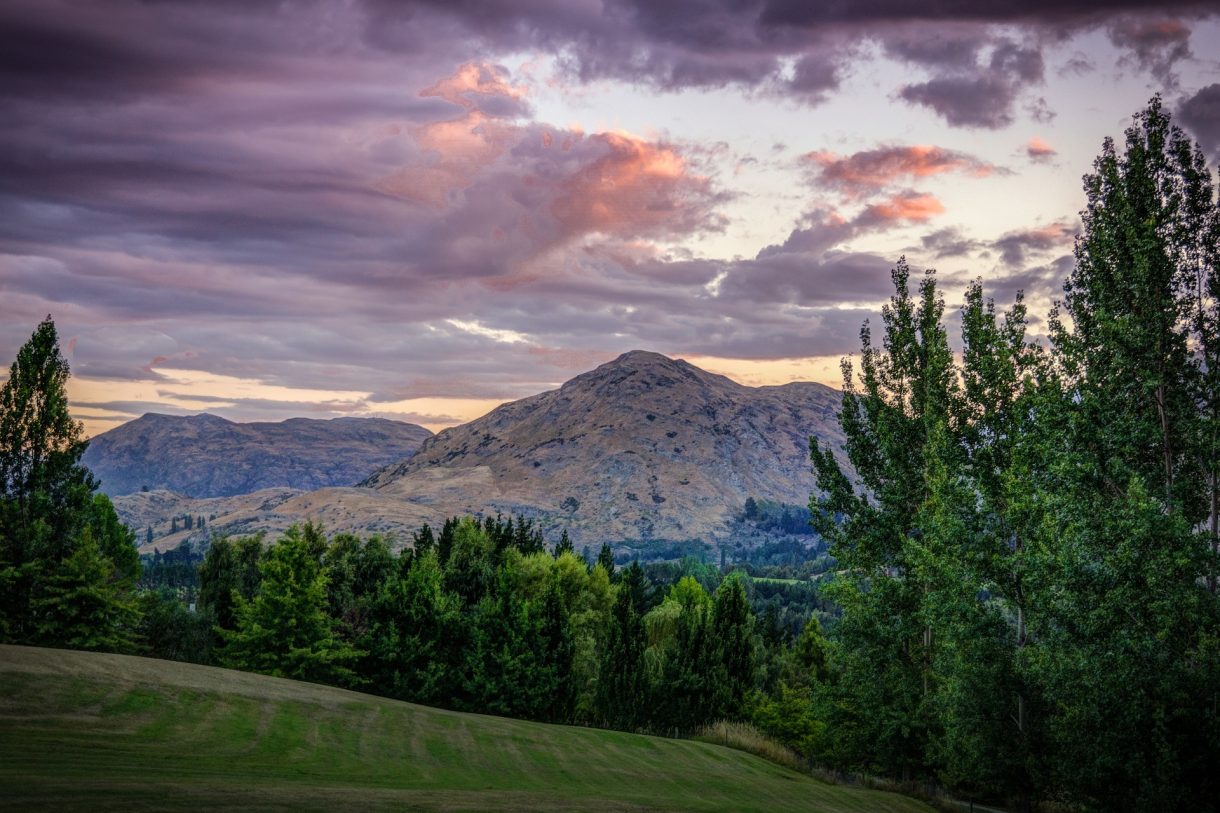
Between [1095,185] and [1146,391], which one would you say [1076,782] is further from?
[1095,185]

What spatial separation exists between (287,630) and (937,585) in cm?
5195

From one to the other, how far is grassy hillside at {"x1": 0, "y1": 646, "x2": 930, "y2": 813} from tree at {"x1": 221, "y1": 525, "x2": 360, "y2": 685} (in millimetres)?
15999

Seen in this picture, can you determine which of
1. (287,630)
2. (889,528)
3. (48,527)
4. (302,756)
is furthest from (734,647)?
(48,527)

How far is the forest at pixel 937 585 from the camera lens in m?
34.2

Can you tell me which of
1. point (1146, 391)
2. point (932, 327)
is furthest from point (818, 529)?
point (1146, 391)

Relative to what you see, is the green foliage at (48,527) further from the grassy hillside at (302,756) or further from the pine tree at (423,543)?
the pine tree at (423,543)

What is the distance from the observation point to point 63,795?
Result: 2008 cm

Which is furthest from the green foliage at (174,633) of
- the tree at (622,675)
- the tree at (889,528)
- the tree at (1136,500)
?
the tree at (1136,500)

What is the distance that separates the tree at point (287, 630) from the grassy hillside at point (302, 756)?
16.0m

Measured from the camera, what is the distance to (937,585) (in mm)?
50219

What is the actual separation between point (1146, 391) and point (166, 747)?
42817 mm

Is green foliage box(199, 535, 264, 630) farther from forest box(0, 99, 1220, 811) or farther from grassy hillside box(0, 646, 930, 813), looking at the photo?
grassy hillside box(0, 646, 930, 813)

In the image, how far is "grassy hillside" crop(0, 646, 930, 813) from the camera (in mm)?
24391

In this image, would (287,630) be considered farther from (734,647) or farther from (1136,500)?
(1136,500)
